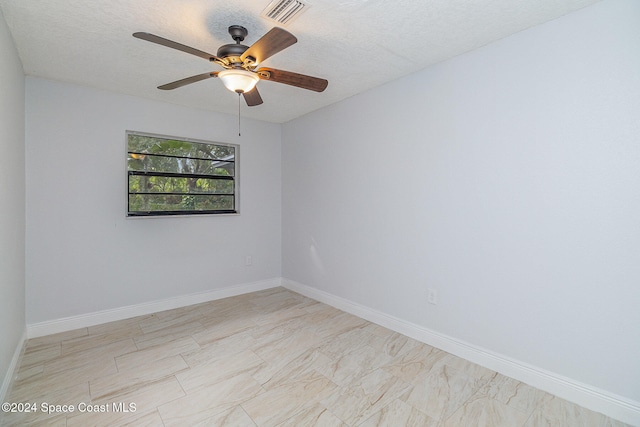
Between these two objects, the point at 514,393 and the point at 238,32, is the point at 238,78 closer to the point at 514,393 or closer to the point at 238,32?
the point at 238,32

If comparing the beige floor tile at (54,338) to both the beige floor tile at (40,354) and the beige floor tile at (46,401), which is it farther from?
the beige floor tile at (46,401)

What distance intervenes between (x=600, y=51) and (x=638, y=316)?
1.54 metres

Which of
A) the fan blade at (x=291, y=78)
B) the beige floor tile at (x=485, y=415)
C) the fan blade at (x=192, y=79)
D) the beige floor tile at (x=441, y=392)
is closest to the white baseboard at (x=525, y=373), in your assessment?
the beige floor tile at (x=441, y=392)

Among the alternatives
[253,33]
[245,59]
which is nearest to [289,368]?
[245,59]

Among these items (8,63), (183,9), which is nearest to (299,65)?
(183,9)

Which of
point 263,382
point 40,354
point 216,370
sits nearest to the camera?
point 263,382

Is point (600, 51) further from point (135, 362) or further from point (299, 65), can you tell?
point (135, 362)

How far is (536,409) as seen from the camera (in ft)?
6.04

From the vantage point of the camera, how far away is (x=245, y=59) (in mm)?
1838

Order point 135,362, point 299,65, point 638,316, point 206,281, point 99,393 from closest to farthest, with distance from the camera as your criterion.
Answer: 1. point 638,316
2. point 99,393
3. point 135,362
4. point 299,65
5. point 206,281

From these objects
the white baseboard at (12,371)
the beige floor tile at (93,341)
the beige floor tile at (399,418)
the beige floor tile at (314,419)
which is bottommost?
the beige floor tile at (314,419)

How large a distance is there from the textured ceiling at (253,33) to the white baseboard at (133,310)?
2286mm

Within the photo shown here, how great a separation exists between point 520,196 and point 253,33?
7.09 ft

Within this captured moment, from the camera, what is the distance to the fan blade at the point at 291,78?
1.98 metres
